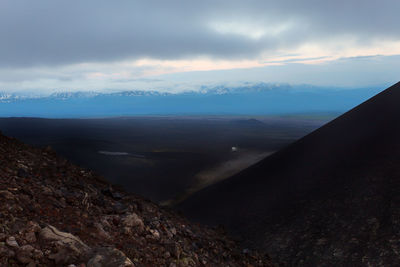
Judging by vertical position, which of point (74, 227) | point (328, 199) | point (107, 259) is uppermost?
point (74, 227)

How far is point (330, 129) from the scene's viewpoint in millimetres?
40250

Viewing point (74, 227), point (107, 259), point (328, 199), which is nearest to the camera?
point (107, 259)

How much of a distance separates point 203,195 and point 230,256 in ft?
66.2

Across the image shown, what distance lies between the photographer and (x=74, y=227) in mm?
8578

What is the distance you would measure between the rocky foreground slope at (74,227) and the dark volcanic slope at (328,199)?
3.67 m

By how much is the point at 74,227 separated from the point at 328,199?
59.0 ft

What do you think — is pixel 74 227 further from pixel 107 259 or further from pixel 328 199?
pixel 328 199

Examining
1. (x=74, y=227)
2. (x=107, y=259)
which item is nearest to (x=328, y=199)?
(x=74, y=227)

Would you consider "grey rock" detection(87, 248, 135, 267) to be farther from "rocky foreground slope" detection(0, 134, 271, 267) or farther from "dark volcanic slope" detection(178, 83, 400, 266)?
"dark volcanic slope" detection(178, 83, 400, 266)

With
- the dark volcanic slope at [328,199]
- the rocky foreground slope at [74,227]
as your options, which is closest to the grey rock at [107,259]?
the rocky foreground slope at [74,227]

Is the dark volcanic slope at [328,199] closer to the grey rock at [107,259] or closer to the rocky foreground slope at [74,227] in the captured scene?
the rocky foreground slope at [74,227]

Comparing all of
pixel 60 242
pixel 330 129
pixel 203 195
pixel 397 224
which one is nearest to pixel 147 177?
pixel 203 195

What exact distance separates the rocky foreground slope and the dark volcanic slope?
12.1 feet

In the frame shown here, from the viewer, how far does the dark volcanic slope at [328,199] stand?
1537 centimetres
